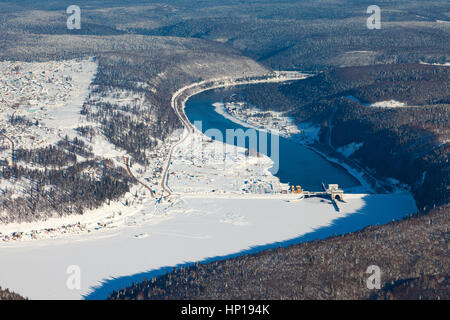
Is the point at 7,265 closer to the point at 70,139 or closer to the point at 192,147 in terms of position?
the point at 70,139

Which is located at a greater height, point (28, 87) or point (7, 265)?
point (28, 87)

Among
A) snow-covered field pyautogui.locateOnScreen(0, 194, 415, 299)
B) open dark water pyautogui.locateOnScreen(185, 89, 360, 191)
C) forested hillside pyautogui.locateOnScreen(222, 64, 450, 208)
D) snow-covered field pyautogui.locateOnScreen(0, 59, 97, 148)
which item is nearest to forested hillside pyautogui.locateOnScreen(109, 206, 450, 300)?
snow-covered field pyautogui.locateOnScreen(0, 194, 415, 299)

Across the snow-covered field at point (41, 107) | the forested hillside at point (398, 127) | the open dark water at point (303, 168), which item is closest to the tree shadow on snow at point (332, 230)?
the forested hillside at point (398, 127)

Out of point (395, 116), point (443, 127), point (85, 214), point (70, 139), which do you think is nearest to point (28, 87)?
point (70, 139)

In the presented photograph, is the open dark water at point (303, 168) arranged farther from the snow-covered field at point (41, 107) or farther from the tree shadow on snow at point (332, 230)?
the snow-covered field at point (41, 107)

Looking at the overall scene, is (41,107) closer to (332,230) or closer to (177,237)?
(177,237)

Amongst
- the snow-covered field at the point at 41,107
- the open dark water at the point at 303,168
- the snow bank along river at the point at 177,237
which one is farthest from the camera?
the snow-covered field at the point at 41,107

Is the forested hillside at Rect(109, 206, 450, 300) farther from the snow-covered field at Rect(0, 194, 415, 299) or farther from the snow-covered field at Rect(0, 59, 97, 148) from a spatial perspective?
the snow-covered field at Rect(0, 59, 97, 148)

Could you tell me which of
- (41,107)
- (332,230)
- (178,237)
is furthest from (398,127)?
(41,107)
